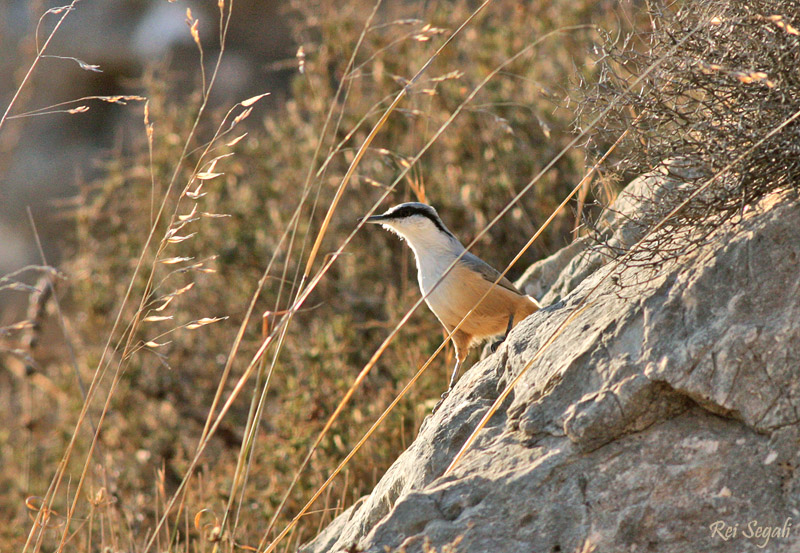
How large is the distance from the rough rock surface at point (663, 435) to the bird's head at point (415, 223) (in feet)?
6.42

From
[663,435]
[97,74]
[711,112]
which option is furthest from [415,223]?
[97,74]

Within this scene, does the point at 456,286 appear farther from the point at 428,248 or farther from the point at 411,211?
the point at 411,211

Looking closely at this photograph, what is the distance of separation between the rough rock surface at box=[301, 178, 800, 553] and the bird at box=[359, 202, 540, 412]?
1609 millimetres

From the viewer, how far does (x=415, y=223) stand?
4613mm

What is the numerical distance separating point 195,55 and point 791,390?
14081 millimetres

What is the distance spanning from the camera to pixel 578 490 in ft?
8.01

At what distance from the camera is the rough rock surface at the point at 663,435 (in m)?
2.29

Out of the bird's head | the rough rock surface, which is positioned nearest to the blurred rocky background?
the bird's head

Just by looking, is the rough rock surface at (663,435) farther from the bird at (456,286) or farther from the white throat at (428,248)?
the white throat at (428,248)

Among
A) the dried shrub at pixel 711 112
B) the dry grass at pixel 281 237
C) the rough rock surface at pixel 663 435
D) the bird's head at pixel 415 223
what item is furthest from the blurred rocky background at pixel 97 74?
the rough rock surface at pixel 663 435

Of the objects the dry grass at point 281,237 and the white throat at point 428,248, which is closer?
the white throat at point 428,248

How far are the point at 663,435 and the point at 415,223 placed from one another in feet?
7.92

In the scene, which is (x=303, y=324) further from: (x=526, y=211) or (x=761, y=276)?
(x=761, y=276)

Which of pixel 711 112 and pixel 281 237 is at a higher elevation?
pixel 711 112
